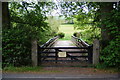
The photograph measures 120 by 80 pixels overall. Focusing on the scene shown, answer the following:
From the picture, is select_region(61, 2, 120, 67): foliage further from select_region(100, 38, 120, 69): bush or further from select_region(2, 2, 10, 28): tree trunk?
select_region(2, 2, 10, 28): tree trunk

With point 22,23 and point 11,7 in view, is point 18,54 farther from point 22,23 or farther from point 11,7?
point 11,7

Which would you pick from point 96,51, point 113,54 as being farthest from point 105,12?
point 113,54

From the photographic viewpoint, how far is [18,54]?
7738 millimetres

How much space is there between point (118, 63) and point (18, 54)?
459cm

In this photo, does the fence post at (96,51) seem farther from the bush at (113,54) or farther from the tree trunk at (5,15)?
the tree trunk at (5,15)

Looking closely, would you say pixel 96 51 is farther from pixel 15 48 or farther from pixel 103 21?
pixel 15 48

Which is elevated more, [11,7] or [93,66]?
[11,7]

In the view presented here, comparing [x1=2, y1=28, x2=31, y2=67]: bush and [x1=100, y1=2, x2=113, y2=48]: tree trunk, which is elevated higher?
[x1=100, y1=2, x2=113, y2=48]: tree trunk

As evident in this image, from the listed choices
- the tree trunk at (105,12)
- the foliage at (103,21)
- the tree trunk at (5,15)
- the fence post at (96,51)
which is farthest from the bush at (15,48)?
the tree trunk at (105,12)

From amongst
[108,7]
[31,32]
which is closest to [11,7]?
[31,32]

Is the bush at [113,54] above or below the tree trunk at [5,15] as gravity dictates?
below

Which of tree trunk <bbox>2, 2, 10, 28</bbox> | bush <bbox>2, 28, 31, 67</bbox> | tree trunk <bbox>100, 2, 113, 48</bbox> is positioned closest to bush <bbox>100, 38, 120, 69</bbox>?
tree trunk <bbox>100, 2, 113, 48</bbox>

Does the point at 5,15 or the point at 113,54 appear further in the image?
the point at 5,15

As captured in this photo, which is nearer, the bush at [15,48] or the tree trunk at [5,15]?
the bush at [15,48]
